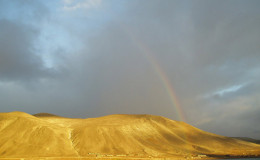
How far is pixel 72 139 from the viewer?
127625 millimetres

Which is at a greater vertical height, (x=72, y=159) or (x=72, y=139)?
(x=72, y=139)

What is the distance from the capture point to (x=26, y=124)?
13112 cm

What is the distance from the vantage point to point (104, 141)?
426 feet

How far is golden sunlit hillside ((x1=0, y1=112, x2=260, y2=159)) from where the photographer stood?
363 feet

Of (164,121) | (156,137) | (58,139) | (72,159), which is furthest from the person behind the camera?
(164,121)

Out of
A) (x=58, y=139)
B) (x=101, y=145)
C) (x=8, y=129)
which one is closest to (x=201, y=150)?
(x=101, y=145)

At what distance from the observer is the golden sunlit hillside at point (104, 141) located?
11069 centimetres

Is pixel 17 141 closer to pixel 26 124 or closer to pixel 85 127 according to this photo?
pixel 26 124

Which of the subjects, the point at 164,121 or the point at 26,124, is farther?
the point at 164,121

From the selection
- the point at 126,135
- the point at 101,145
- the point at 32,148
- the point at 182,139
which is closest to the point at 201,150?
the point at 182,139

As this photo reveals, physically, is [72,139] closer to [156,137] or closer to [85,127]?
[85,127]

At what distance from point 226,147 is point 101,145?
8720cm

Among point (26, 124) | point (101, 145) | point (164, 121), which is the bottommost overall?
point (101, 145)

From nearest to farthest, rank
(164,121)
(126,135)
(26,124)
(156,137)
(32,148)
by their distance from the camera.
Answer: (32,148)
(26,124)
(126,135)
(156,137)
(164,121)
